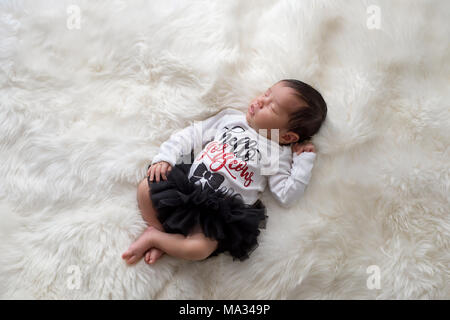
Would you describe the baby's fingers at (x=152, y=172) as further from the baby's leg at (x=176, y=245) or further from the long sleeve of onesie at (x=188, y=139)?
the baby's leg at (x=176, y=245)

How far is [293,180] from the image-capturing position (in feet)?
3.11

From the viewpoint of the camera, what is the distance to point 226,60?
101 cm

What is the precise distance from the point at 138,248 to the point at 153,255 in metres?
0.04

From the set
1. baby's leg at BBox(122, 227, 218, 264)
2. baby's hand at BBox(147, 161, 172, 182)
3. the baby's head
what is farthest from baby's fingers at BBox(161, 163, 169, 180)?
the baby's head

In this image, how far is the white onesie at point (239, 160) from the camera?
0.95m

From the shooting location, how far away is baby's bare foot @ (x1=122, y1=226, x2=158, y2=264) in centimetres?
87

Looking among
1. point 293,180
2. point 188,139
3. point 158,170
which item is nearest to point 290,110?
point 293,180


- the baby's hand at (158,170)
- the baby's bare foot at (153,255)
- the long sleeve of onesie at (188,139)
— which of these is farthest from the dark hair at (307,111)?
the baby's bare foot at (153,255)

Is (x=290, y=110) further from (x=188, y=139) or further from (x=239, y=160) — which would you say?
(x=188, y=139)

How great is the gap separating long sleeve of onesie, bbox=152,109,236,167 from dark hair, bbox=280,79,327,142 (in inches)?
8.2

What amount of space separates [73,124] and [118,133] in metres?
0.14

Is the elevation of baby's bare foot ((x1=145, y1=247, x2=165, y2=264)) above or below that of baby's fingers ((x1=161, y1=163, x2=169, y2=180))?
below

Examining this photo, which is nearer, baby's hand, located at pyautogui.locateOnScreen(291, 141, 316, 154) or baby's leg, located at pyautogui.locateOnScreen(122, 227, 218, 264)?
baby's leg, located at pyautogui.locateOnScreen(122, 227, 218, 264)

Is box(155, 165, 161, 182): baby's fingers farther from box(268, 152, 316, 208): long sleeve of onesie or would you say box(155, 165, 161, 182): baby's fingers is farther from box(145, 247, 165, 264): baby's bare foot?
box(268, 152, 316, 208): long sleeve of onesie
